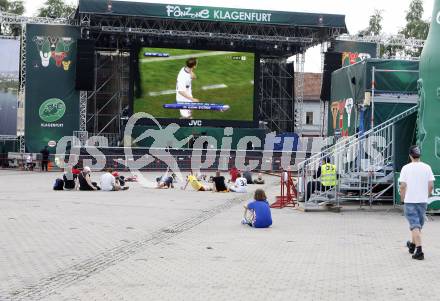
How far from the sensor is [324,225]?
51.2 ft

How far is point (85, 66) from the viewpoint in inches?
1574

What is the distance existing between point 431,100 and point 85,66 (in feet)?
84.6

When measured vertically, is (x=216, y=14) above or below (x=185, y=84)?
above

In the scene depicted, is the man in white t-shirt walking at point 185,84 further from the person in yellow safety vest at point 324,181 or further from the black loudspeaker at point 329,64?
the person in yellow safety vest at point 324,181

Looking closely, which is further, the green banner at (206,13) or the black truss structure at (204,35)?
the black truss structure at (204,35)

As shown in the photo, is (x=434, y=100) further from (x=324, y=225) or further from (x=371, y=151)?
(x=324, y=225)

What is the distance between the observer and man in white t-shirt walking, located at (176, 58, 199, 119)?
42406 millimetres

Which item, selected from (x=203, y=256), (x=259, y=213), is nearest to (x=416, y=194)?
(x=203, y=256)

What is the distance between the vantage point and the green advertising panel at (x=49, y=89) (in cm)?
4069

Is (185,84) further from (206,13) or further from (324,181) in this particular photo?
(324,181)

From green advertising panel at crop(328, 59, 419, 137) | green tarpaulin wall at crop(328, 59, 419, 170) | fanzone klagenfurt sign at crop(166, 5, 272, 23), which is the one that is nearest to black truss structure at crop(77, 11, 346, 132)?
fanzone klagenfurt sign at crop(166, 5, 272, 23)

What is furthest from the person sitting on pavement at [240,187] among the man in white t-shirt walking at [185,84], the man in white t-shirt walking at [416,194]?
the man in white t-shirt walking at [185,84]

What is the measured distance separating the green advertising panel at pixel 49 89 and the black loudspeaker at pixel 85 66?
1.01 meters

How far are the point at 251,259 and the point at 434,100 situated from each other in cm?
913
